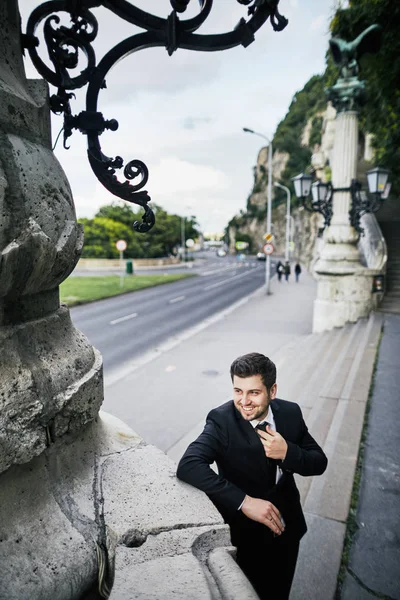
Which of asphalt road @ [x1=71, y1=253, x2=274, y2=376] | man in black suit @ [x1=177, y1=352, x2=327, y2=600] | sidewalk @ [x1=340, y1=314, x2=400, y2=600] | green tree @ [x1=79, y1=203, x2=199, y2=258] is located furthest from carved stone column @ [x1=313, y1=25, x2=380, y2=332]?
green tree @ [x1=79, y1=203, x2=199, y2=258]

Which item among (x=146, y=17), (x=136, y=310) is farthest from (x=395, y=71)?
(x=136, y=310)

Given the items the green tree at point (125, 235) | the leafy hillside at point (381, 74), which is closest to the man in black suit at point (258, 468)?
the leafy hillside at point (381, 74)

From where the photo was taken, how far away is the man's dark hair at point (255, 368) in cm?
187

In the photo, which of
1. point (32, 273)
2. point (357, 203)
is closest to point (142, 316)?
point (357, 203)

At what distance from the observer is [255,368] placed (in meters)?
1.87

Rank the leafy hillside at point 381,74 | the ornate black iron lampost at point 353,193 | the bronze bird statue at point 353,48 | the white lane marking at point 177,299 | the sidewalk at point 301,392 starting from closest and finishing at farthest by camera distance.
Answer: the sidewalk at point 301,392
the leafy hillside at point 381,74
the bronze bird statue at point 353,48
the ornate black iron lampost at point 353,193
the white lane marking at point 177,299

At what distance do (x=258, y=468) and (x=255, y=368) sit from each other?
516mm

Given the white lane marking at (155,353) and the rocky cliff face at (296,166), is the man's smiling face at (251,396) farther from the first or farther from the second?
the rocky cliff face at (296,166)

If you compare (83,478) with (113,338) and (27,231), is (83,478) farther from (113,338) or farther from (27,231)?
(113,338)

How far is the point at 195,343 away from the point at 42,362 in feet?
30.8

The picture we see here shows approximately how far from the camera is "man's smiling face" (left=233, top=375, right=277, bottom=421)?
6.17 ft

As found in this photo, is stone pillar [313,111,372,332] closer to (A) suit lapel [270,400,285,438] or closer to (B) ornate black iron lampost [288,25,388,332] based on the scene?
(B) ornate black iron lampost [288,25,388,332]

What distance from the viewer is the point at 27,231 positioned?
132 centimetres

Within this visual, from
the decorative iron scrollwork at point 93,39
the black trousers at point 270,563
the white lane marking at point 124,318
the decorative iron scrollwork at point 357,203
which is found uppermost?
the decorative iron scrollwork at point 357,203
